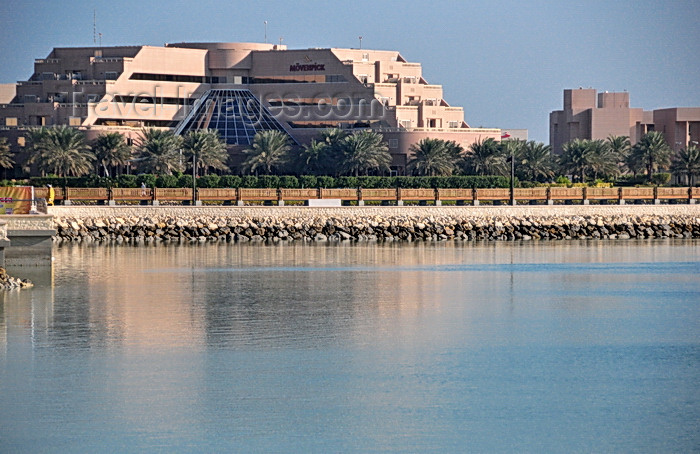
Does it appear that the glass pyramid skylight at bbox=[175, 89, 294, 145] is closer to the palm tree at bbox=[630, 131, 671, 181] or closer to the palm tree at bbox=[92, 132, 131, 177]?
the palm tree at bbox=[92, 132, 131, 177]

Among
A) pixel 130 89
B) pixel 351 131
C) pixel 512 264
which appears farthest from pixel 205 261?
pixel 130 89

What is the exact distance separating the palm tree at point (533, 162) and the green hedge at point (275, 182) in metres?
3.55

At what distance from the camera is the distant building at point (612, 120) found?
111188 mm

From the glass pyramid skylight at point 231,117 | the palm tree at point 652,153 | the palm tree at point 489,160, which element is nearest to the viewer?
the palm tree at point 489,160

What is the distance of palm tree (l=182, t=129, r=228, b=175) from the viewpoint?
7775cm

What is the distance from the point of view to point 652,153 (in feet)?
266

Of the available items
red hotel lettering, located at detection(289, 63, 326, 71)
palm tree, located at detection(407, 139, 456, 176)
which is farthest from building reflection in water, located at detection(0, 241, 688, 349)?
red hotel lettering, located at detection(289, 63, 326, 71)

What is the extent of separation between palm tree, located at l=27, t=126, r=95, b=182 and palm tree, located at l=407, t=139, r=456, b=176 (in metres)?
23.3

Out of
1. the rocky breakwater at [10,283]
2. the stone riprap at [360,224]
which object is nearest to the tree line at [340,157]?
the stone riprap at [360,224]

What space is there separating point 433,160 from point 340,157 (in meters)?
7.15

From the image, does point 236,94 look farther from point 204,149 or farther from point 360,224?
point 360,224

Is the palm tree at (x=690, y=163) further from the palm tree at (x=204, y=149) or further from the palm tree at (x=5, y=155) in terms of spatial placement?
the palm tree at (x=5, y=155)

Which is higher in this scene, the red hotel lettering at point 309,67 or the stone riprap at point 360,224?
the red hotel lettering at point 309,67

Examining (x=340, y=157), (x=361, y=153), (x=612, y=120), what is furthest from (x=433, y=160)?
→ (x=612, y=120)
